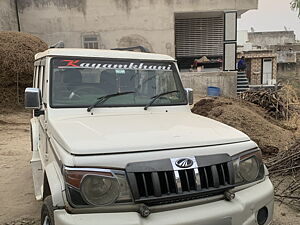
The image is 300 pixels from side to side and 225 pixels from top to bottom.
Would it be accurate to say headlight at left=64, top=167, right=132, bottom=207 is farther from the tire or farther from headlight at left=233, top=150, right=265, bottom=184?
headlight at left=233, top=150, right=265, bottom=184

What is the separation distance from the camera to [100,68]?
3.61 meters

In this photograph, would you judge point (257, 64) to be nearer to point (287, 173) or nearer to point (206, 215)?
point (287, 173)

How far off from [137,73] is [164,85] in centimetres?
36

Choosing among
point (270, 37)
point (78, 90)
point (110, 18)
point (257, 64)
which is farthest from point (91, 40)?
point (270, 37)

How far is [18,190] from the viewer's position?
4.78 metres

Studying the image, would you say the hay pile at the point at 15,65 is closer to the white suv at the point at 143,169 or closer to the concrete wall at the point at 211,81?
the concrete wall at the point at 211,81

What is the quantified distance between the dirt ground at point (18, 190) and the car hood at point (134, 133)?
1604 mm

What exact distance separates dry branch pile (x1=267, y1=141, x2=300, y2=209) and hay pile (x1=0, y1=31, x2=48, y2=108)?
9381mm

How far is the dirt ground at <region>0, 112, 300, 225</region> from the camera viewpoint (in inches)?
149

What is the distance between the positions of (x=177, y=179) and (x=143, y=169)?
0.26 metres

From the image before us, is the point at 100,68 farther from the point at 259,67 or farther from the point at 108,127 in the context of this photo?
the point at 259,67

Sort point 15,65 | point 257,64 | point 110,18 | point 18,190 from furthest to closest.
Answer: point 257,64
point 110,18
point 15,65
point 18,190

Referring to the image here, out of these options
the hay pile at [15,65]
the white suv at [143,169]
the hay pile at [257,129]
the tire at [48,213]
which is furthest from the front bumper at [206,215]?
the hay pile at [15,65]

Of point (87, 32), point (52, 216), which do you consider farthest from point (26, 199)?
point (87, 32)
